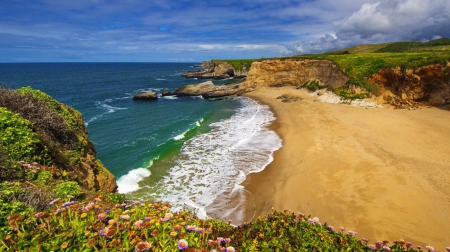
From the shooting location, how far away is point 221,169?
15797 millimetres

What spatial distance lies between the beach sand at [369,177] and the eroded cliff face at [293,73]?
16321 millimetres

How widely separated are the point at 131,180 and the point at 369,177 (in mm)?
13942

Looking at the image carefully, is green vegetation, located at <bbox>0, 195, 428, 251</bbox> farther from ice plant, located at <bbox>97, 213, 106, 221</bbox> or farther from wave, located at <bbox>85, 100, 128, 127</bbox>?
wave, located at <bbox>85, 100, 128, 127</bbox>

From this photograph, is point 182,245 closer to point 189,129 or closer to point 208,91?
point 189,129

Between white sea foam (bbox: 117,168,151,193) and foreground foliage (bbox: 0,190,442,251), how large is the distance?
10.6 m

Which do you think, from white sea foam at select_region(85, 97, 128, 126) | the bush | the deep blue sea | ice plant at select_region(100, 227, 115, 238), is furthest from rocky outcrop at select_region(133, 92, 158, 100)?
ice plant at select_region(100, 227, 115, 238)

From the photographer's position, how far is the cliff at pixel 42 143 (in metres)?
4.88

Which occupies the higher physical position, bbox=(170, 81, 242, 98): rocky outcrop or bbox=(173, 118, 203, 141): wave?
bbox=(170, 81, 242, 98): rocky outcrop

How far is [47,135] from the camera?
20.3 ft

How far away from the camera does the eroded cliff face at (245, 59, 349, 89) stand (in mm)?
39875

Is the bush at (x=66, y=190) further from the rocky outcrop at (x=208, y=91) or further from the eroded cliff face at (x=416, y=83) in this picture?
the rocky outcrop at (x=208, y=91)

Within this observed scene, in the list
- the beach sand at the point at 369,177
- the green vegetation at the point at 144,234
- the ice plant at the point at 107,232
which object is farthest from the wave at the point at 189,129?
the ice plant at the point at 107,232

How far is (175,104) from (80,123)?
1343 inches

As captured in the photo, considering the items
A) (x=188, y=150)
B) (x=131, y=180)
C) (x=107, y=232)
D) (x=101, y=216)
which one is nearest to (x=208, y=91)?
(x=188, y=150)
